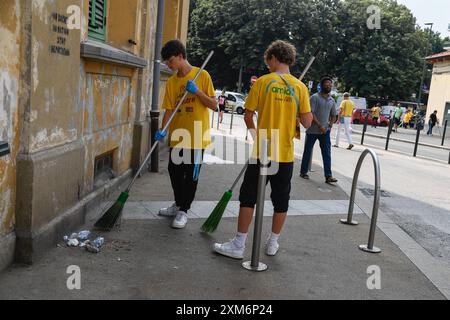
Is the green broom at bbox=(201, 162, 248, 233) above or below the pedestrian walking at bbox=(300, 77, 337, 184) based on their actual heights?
below

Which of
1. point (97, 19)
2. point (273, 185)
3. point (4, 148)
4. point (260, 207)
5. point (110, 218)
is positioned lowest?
point (110, 218)

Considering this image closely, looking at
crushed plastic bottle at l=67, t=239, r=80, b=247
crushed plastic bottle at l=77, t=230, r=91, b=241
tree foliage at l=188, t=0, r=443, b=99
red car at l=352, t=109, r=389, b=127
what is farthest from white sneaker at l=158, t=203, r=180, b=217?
tree foliage at l=188, t=0, r=443, b=99

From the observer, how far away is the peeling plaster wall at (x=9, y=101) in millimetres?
3323

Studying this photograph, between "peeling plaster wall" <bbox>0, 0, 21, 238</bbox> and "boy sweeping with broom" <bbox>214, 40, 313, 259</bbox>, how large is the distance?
5.60ft

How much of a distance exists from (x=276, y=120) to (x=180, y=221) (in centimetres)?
157

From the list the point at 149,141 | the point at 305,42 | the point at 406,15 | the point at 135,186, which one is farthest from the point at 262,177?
the point at 406,15

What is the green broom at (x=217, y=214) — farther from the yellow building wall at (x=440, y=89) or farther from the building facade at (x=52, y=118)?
the yellow building wall at (x=440, y=89)

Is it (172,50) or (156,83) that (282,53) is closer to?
(172,50)

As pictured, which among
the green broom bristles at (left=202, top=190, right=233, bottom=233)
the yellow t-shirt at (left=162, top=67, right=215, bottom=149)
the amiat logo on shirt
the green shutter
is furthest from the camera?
the green shutter

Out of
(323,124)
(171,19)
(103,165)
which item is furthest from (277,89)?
(171,19)

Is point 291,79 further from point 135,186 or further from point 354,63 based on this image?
point 354,63

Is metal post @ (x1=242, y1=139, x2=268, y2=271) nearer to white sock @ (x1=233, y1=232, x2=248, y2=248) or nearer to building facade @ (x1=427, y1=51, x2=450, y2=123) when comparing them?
white sock @ (x1=233, y1=232, x2=248, y2=248)

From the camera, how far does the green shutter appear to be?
5684 mm

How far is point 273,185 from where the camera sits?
4.29 metres
